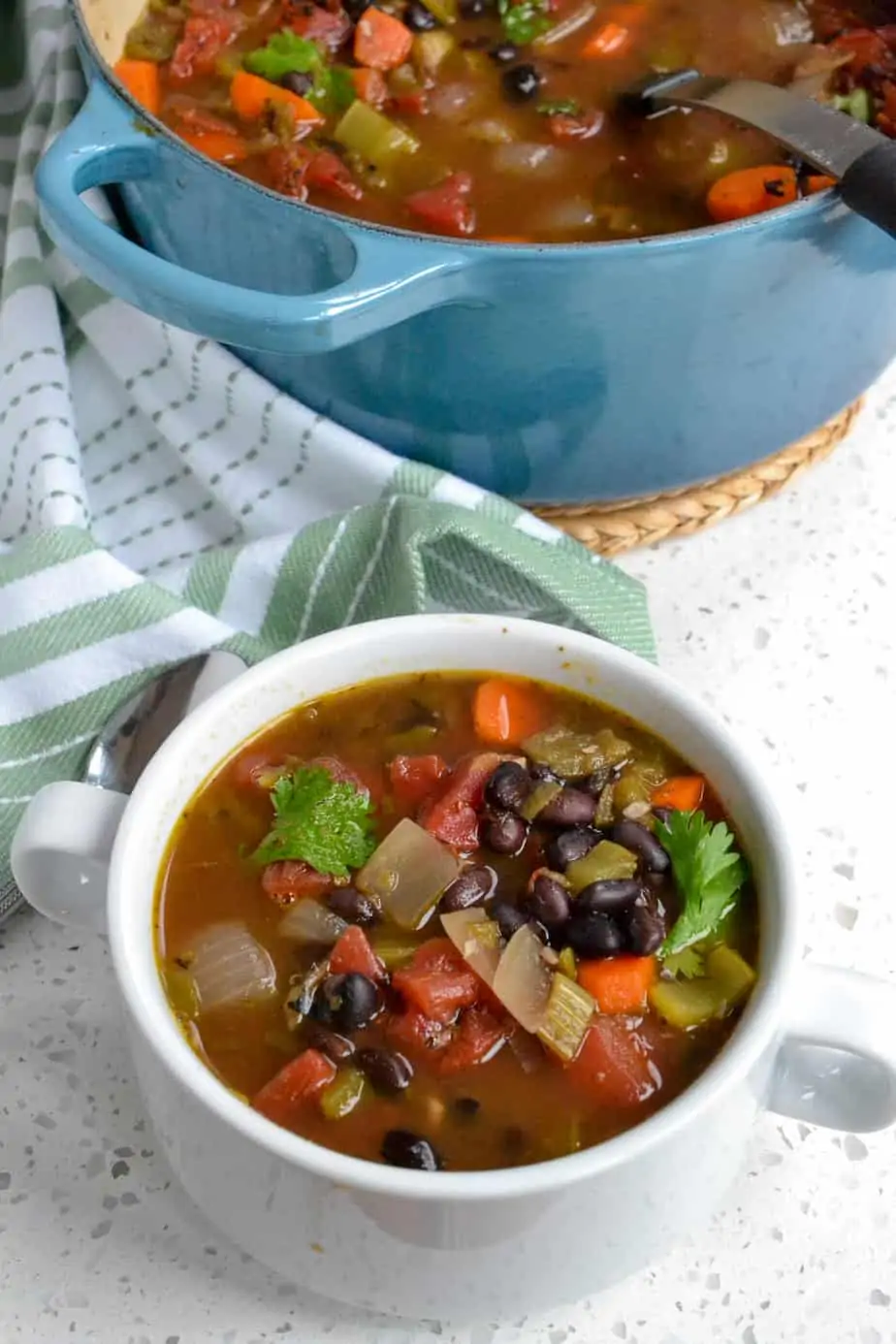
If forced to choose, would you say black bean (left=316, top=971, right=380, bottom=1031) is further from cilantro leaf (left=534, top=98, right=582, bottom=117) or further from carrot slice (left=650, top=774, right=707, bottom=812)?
cilantro leaf (left=534, top=98, right=582, bottom=117)

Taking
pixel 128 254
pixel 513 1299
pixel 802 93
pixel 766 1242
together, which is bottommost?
pixel 766 1242

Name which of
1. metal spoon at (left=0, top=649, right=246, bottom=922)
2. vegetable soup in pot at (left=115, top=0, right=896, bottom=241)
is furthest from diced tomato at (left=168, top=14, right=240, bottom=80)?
metal spoon at (left=0, top=649, right=246, bottom=922)

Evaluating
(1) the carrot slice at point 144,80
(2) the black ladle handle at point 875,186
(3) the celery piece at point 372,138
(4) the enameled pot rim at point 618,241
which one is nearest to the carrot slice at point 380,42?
(3) the celery piece at point 372,138

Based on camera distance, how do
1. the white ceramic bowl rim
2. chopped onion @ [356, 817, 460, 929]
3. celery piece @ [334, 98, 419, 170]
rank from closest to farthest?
the white ceramic bowl rim < chopped onion @ [356, 817, 460, 929] < celery piece @ [334, 98, 419, 170]

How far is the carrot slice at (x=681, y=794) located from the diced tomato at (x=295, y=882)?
0.24 meters

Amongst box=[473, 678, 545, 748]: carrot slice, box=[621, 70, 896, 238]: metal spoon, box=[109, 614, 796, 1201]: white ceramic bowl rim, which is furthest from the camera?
box=[621, 70, 896, 238]: metal spoon

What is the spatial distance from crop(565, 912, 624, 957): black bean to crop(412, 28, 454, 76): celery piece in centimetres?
111

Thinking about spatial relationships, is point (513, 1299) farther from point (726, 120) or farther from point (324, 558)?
point (726, 120)

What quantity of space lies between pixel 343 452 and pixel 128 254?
1.04ft

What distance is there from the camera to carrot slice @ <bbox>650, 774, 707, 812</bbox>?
3.69ft

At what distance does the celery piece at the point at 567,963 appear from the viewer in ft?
3.40

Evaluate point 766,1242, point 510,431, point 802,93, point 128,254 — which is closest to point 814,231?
point 510,431

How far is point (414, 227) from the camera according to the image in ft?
5.19

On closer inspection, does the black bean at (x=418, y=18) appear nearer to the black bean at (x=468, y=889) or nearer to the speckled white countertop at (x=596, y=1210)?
the speckled white countertop at (x=596, y=1210)
